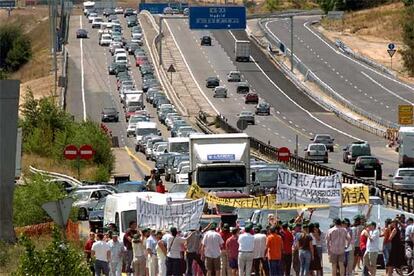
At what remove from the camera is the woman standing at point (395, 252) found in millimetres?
27531

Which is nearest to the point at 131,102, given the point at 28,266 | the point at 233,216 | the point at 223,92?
the point at 223,92

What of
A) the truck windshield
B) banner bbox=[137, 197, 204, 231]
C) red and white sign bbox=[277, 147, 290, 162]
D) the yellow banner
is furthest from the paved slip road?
banner bbox=[137, 197, 204, 231]

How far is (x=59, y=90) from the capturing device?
370 ft

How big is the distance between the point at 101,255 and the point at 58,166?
35648 millimetres

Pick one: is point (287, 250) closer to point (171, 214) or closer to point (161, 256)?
point (161, 256)

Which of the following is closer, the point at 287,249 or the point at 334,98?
the point at 287,249

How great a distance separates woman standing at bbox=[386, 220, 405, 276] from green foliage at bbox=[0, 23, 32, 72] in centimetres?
12143

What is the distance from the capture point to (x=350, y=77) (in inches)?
4636

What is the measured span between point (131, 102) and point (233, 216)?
67.8m

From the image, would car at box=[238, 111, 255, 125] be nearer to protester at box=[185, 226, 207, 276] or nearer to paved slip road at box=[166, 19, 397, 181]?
paved slip road at box=[166, 19, 397, 181]

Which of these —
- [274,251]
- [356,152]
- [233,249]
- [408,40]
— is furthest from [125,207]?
[408,40]

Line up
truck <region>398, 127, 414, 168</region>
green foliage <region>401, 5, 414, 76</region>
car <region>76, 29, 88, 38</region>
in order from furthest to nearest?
car <region>76, 29, 88, 38</region> < green foliage <region>401, 5, 414, 76</region> < truck <region>398, 127, 414, 168</region>

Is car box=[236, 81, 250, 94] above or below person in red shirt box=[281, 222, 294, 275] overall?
above

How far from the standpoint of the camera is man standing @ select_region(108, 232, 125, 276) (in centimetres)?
2755
